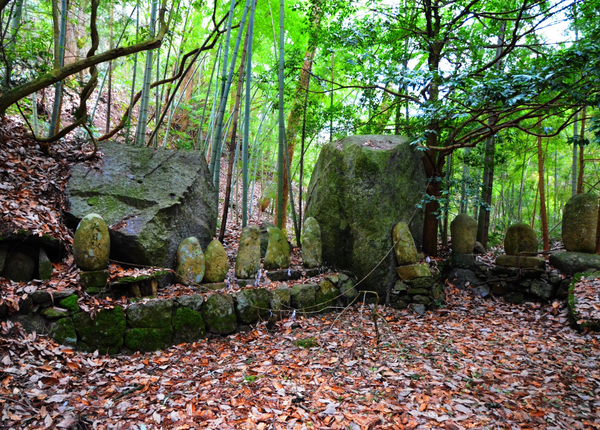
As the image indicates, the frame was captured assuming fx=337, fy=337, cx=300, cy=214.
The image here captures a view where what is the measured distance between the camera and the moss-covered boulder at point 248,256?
3768 millimetres

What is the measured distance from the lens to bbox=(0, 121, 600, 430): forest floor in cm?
208

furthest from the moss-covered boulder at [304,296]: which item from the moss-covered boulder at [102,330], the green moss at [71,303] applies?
the green moss at [71,303]

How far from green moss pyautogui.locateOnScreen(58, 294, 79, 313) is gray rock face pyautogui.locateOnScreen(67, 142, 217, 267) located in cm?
61

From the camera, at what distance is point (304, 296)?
395 cm

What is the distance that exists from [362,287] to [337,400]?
7.55ft

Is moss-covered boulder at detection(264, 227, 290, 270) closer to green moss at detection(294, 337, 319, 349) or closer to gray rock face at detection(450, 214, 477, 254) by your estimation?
green moss at detection(294, 337, 319, 349)

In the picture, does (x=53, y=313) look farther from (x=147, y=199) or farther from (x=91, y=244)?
(x=147, y=199)

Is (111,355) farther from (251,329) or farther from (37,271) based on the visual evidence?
(251,329)

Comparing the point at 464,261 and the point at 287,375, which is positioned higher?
the point at 464,261

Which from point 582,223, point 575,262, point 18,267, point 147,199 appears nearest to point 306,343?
point 147,199

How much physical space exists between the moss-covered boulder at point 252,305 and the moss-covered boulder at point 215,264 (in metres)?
0.29

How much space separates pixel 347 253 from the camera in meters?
4.57

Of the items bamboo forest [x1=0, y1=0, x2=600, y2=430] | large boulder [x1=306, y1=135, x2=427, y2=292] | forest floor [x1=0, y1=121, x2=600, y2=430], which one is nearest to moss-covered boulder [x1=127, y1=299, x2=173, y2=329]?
bamboo forest [x1=0, y1=0, x2=600, y2=430]

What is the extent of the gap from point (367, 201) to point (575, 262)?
2874mm
